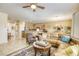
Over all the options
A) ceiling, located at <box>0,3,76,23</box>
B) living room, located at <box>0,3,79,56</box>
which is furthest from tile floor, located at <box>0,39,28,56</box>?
ceiling, located at <box>0,3,76,23</box>

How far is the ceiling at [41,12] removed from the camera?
191cm

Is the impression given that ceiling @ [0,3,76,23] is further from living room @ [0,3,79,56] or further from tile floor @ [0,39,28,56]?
tile floor @ [0,39,28,56]

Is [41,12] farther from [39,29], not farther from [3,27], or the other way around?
[3,27]

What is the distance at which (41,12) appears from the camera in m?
1.96

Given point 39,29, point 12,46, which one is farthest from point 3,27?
point 39,29

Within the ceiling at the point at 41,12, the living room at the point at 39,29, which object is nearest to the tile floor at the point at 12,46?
the living room at the point at 39,29

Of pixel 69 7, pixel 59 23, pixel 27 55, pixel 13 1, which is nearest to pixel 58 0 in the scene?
pixel 69 7

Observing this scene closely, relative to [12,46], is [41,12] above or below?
above

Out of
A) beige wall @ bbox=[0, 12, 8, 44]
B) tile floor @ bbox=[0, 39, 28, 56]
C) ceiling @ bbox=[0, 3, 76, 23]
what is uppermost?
ceiling @ bbox=[0, 3, 76, 23]

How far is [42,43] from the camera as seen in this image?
6.51ft

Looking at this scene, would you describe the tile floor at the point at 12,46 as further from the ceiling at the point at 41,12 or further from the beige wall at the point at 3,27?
the ceiling at the point at 41,12

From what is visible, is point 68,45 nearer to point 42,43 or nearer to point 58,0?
point 42,43

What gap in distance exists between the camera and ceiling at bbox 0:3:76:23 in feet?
6.28

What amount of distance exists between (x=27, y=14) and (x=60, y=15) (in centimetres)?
51
